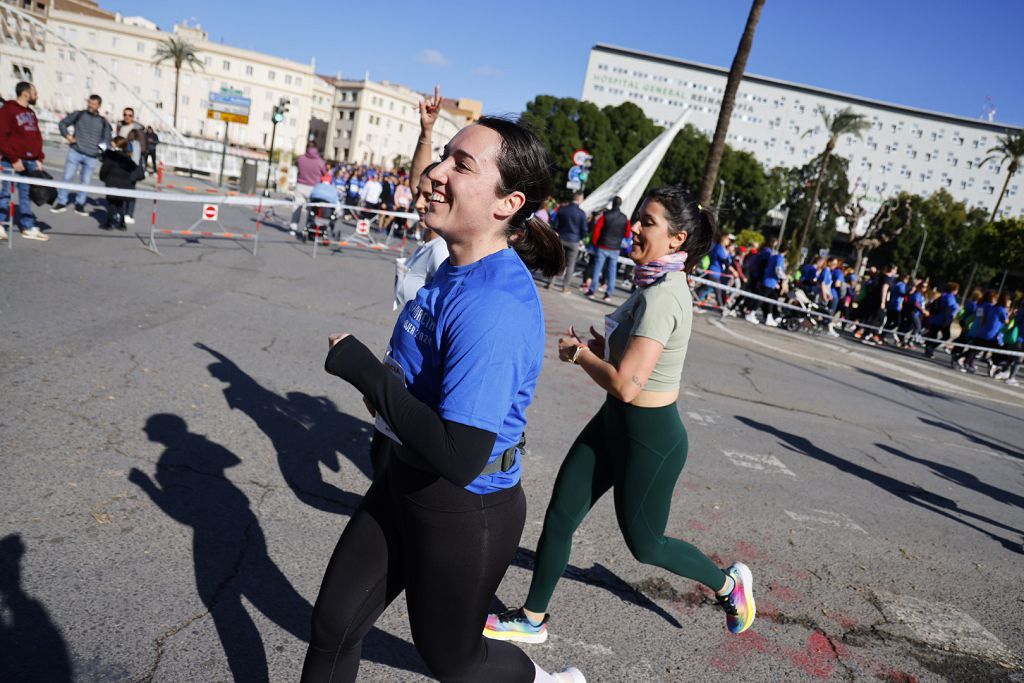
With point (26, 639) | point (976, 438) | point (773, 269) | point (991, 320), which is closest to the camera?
point (26, 639)

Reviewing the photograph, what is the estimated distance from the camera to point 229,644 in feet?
8.27

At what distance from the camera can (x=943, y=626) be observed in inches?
143

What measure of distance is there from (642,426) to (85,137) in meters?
12.3

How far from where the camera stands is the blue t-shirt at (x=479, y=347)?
153cm

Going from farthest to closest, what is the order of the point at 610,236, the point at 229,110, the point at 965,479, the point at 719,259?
the point at 229,110, the point at 719,259, the point at 610,236, the point at 965,479

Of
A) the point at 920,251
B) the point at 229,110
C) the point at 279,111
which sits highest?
the point at 920,251

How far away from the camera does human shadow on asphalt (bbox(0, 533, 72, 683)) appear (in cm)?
221

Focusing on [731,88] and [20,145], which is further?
[731,88]

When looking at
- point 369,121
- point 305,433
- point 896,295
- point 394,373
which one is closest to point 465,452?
point 394,373

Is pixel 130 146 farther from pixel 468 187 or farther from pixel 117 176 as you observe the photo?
pixel 468 187

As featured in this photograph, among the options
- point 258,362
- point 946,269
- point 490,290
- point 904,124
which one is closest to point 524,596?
point 490,290

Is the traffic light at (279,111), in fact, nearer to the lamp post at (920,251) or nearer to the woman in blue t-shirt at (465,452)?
the woman in blue t-shirt at (465,452)

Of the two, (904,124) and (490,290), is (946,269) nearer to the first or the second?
(904,124)

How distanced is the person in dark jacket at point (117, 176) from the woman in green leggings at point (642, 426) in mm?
10650
